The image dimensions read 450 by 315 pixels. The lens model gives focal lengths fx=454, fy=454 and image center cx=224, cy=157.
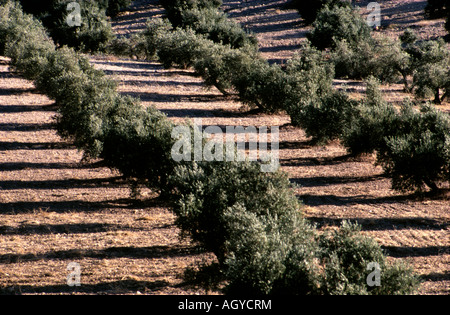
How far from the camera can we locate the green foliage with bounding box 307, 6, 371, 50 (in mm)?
54062

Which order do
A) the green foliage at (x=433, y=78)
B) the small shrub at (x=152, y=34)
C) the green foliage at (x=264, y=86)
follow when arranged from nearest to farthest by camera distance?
the green foliage at (x=264, y=86) → the green foliage at (x=433, y=78) → the small shrub at (x=152, y=34)

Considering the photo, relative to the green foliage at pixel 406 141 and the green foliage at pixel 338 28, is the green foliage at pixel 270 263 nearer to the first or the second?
the green foliage at pixel 406 141

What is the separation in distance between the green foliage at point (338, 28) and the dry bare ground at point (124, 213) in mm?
24790

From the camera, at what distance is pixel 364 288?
8656 mm

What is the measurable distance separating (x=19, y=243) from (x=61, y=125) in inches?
380

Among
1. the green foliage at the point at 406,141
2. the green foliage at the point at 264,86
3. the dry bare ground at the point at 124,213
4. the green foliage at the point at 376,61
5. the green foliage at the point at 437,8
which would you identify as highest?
the green foliage at the point at 437,8

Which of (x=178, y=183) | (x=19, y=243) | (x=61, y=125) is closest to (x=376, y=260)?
(x=178, y=183)

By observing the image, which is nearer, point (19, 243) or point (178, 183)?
point (178, 183)

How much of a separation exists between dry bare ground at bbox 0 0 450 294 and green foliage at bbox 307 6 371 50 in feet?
81.3

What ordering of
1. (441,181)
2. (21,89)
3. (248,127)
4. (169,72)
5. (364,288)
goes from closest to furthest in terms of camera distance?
(364,288) < (441,181) < (248,127) < (21,89) < (169,72)

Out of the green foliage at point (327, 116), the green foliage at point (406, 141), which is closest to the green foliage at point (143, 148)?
the green foliage at point (406, 141)

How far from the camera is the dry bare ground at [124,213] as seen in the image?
1299 centimetres

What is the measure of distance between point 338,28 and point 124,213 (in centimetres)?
4438
